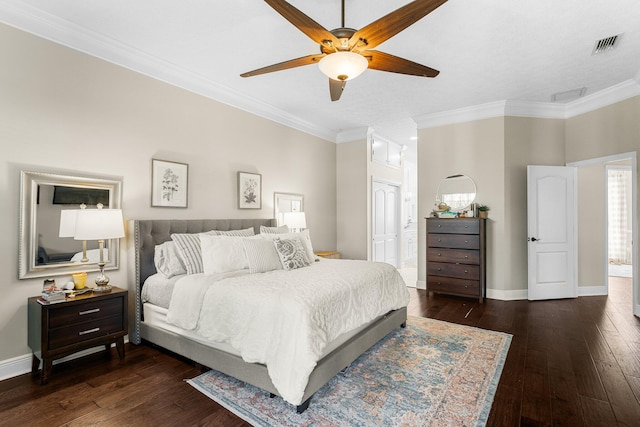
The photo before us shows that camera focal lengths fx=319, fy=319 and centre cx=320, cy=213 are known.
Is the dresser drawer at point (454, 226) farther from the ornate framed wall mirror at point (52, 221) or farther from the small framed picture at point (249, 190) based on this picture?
the ornate framed wall mirror at point (52, 221)

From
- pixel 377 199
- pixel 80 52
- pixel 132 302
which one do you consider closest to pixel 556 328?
Result: pixel 377 199

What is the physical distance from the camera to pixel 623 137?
13.6ft

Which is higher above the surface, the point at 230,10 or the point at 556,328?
the point at 230,10

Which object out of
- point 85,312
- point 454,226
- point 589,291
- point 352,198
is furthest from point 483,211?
point 85,312

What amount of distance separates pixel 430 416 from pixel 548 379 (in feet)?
3.73

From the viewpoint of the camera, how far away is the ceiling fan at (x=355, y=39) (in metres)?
1.80

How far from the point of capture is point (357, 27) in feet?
9.07

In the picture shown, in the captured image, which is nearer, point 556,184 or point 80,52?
point 80,52

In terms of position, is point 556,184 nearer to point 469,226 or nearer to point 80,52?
point 469,226

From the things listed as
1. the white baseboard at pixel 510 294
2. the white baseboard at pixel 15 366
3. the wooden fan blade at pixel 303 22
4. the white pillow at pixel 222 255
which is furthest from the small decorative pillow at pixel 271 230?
the white baseboard at pixel 510 294

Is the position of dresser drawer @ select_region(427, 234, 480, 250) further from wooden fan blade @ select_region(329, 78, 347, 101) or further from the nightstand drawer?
the nightstand drawer

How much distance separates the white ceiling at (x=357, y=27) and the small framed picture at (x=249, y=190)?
0.96 m

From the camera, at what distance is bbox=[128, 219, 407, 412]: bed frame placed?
213 cm

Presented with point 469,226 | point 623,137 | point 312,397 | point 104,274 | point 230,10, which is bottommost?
point 312,397
